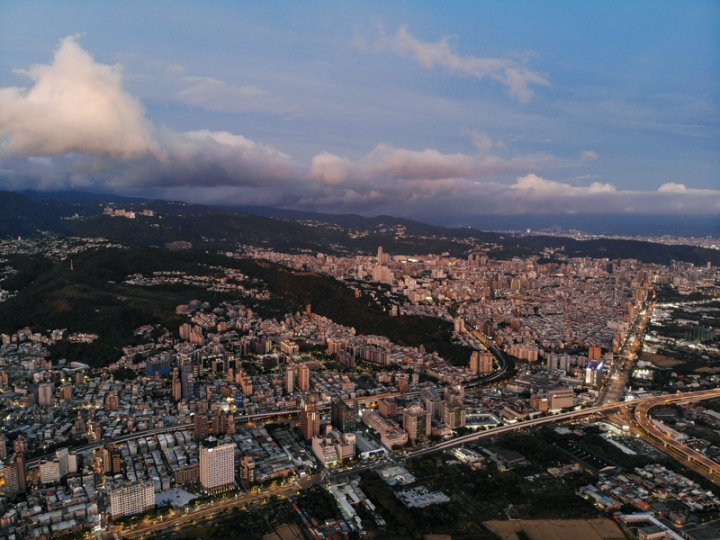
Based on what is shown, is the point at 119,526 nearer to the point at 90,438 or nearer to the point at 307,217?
the point at 90,438

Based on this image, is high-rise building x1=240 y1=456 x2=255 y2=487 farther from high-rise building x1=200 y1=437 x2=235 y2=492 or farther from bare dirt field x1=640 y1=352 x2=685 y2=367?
bare dirt field x1=640 y1=352 x2=685 y2=367

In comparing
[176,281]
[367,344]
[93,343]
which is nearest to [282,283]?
[176,281]

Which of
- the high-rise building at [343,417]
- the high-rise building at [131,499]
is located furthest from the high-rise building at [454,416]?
the high-rise building at [131,499]

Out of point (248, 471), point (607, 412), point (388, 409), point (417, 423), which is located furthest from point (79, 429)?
point (607, 412)

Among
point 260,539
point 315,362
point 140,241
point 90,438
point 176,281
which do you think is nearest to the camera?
point 260,539

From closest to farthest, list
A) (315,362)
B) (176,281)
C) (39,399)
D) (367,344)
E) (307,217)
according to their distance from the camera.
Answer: (39,399)
(315,362)
(367,344)
(176,281)
(307,217)

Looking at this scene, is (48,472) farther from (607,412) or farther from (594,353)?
(594,353)
